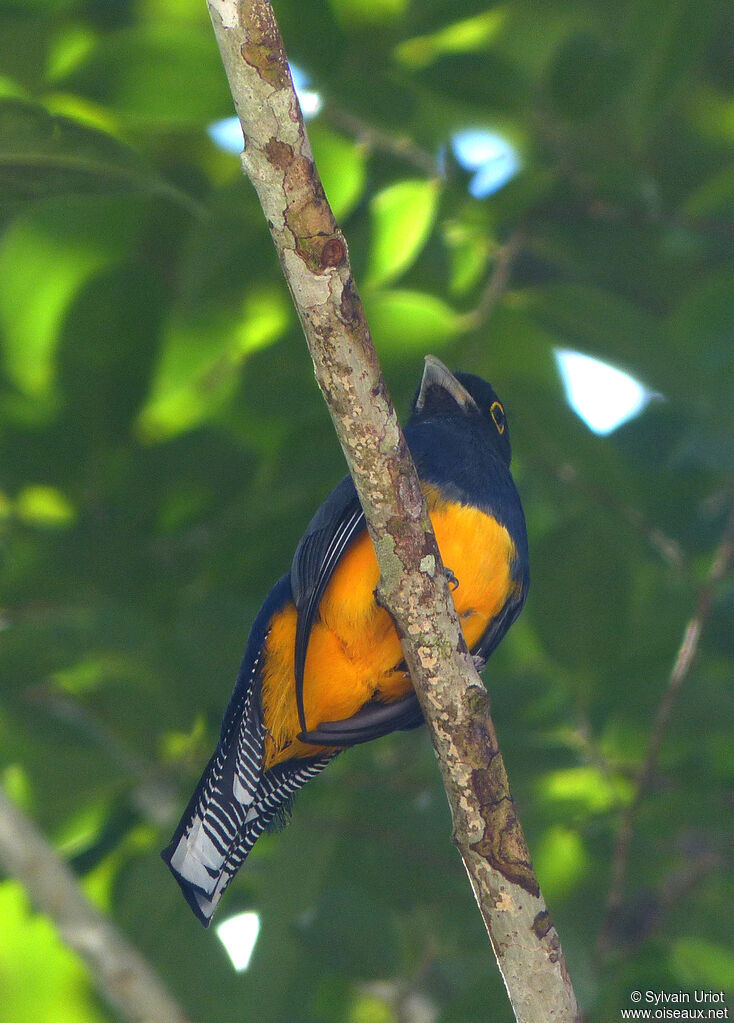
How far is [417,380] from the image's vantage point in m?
3.78

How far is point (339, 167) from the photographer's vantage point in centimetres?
359

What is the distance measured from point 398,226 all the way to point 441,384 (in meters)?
0.53

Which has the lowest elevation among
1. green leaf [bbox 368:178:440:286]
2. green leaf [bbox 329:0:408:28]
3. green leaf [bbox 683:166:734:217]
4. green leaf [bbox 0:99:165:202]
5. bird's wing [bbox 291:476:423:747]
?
bird's wing [bbox 291:476:423:747]

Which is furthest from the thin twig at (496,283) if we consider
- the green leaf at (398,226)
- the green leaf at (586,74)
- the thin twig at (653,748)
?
the thin twig at (653,748)

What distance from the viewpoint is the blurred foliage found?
351 cm

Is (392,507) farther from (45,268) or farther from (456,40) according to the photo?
(456,40)

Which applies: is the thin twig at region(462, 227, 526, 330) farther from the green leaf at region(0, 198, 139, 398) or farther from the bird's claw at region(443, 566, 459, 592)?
the green leaf at region(0, 198, 139, 398)

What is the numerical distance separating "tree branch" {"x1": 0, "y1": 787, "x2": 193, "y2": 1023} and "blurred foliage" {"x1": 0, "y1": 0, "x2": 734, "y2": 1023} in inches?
42.5

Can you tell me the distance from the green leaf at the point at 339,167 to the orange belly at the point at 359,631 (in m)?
0.94

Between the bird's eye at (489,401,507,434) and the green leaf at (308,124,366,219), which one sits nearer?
the green leaf at (308,124,366,219)

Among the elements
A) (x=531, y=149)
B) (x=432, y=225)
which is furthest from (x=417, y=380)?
(x=531, y=149)

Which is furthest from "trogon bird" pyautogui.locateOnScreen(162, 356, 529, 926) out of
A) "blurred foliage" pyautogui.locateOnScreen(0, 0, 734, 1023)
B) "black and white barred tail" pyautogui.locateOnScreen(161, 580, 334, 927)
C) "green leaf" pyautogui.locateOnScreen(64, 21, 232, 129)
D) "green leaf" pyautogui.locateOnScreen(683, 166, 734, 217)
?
"green leaf" pyautogui.locateOnScreen(683, 166, 734, 217)

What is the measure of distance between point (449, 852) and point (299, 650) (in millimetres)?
1311

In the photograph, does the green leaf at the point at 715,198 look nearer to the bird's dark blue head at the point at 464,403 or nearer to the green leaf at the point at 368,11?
the bird's dark blue head at the point at 464,403
